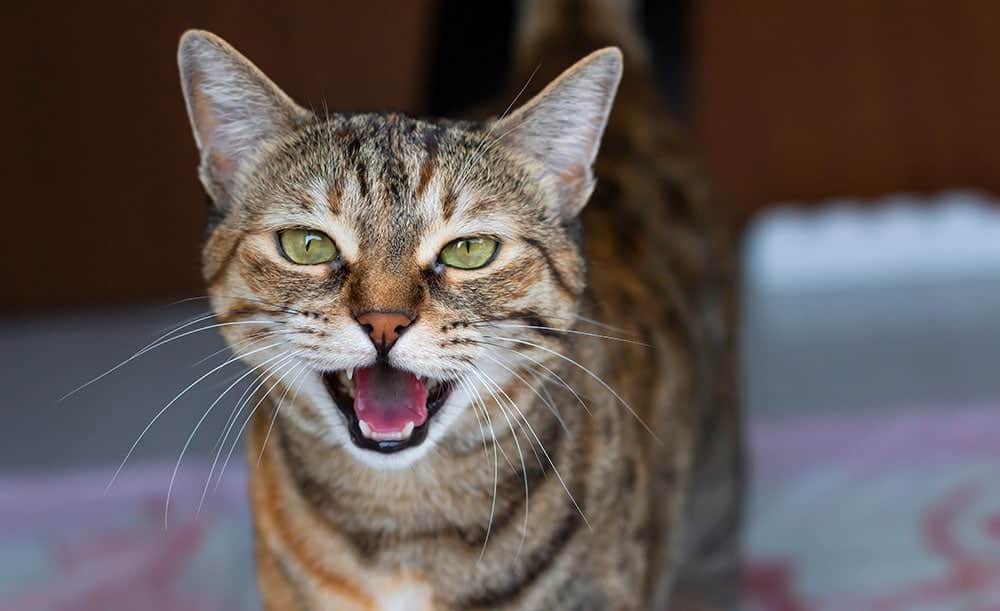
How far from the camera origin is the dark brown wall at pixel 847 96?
11.3 feet

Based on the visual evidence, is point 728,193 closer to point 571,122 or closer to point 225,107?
point 571,122

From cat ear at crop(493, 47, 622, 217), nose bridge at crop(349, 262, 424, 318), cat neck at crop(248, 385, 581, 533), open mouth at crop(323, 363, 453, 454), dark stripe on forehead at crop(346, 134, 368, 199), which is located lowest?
cat neck at crop(248, 385, 581, 533)

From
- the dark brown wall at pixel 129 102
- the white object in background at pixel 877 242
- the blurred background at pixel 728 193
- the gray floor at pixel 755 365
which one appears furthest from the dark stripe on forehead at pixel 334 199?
the white object in background at pixel 877 242

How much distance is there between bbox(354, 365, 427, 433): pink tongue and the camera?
1333 mm

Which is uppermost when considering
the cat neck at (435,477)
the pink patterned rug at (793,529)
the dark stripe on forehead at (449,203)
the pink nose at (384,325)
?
the dark stripe on forehead at (449,203)

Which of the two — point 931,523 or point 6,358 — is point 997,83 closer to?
point 931,523

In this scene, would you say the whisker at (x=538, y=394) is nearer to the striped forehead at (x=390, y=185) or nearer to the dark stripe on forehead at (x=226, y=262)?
the striped forehead at (x=390, y=185)

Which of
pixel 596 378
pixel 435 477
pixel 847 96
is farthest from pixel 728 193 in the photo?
pixel 435 477

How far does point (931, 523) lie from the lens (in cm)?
229

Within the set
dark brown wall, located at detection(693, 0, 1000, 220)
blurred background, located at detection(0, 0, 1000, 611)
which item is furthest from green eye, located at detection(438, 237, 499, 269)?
dark brown wall, located at detection(693, 0, 1000, 220)

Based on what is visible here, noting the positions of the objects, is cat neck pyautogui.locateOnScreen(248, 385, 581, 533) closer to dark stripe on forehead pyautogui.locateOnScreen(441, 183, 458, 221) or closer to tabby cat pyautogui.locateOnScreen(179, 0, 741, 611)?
tabby cat pyautogui.locateOnScreen(179, 0, 741, 611)

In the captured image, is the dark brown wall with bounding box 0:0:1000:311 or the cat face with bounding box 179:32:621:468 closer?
the cat face with bounding box 179:32:621:468

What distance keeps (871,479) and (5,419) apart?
1.92m

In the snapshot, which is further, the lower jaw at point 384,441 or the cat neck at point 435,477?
the cat neck at point 435,477
